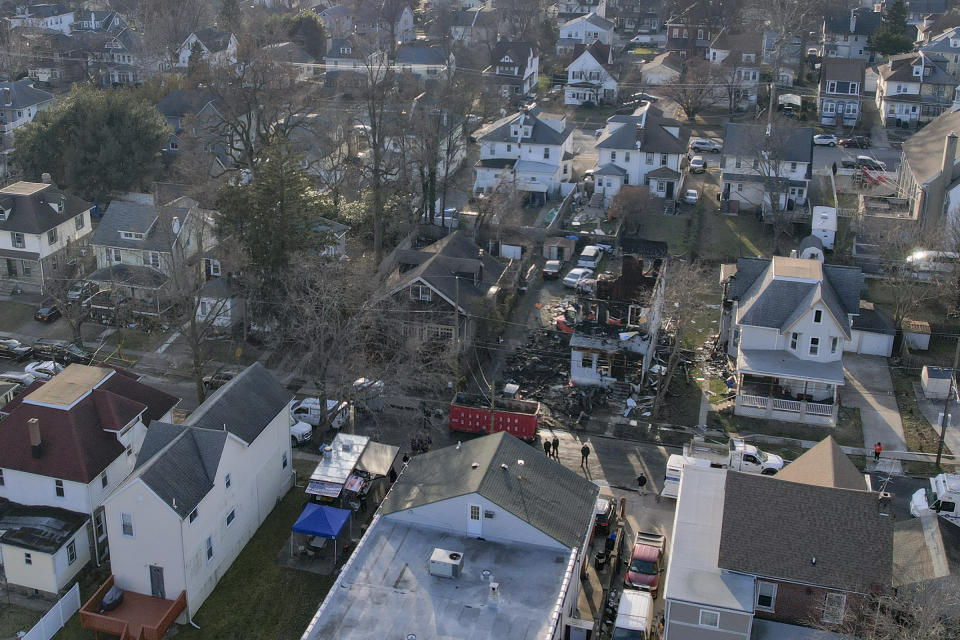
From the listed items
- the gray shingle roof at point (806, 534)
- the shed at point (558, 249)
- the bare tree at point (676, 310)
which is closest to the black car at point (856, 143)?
the shed at point (558, 249)

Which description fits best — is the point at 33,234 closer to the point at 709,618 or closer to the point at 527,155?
the point at 527,155

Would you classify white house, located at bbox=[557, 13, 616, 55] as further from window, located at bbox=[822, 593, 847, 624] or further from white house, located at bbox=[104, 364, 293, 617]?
window, located at bbox=[822, 593, 847, 624]

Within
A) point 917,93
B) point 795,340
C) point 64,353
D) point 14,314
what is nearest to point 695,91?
point 917,93

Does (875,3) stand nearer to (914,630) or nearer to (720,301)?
(720,301)

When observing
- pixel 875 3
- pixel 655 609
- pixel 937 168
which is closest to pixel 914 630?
pixel 655 609

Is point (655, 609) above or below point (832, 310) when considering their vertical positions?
below

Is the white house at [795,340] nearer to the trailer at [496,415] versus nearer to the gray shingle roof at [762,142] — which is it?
the trailer at [496,415]
